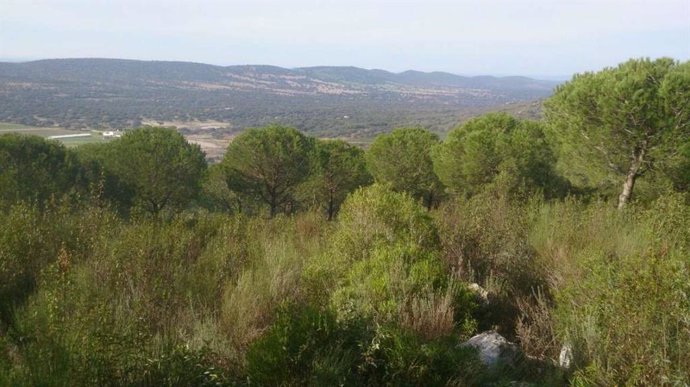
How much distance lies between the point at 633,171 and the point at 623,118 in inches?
55.3

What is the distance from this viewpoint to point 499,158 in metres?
16.8

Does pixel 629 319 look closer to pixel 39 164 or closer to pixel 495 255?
pixel 495 255

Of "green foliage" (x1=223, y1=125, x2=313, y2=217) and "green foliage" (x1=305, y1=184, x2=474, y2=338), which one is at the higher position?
"green foliage" (x1=305, y1=184, x2=474, y2=338)

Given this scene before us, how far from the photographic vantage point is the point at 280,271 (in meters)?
5.04

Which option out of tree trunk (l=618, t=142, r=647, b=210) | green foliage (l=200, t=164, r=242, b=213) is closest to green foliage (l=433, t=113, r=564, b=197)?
tree trunk (l=618, t=142, r=647, b=210)

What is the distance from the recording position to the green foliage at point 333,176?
2312cm

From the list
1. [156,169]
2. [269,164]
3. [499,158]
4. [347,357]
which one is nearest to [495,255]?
[347,357]

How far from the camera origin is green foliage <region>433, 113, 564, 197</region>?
16188 millimetres

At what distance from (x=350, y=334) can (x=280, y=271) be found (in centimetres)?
159

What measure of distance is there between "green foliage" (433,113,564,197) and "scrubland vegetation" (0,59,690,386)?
4.98 m

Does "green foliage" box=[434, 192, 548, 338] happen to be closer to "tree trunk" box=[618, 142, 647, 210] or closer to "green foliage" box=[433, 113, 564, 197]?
"tree trunk" box=[618, 142, 647, 210]

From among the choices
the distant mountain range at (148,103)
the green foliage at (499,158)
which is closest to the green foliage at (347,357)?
the green foliage at (499,158)

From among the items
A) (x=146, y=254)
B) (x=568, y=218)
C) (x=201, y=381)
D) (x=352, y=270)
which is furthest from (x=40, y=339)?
(x=568, y=218)

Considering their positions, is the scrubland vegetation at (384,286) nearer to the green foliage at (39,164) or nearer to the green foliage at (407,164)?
the green foliage at (407,164)
